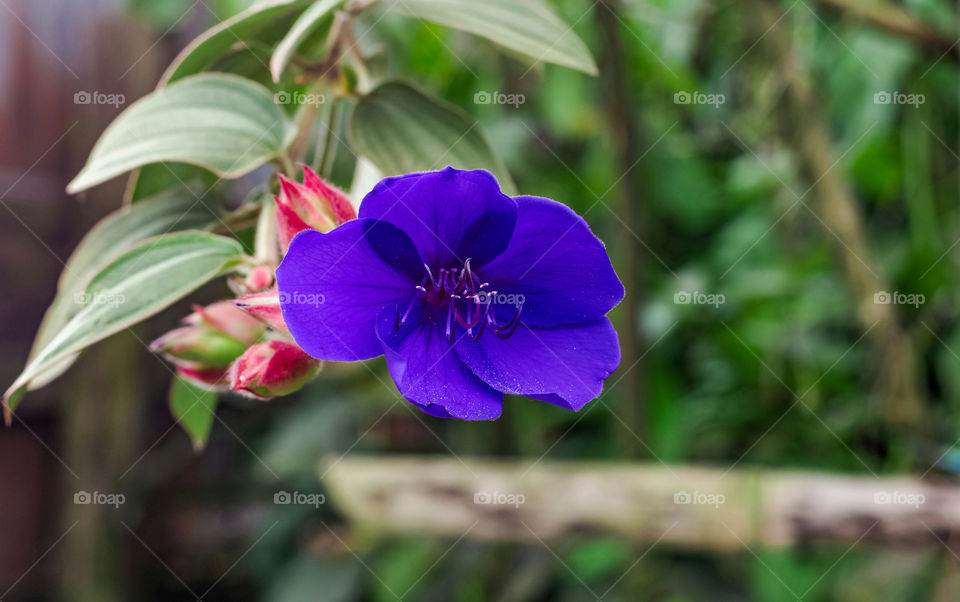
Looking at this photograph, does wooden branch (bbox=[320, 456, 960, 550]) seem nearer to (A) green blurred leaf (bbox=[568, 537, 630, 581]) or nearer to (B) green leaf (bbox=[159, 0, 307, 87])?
(A) green blurred leaf (bbox=[568, 537, 630, 581])

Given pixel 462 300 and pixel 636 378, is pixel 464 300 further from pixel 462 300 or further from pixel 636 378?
pixel 636 378

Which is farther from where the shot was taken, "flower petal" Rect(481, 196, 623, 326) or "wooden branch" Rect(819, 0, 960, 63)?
"wooden branch" Rect(819, 0, 960, 63)

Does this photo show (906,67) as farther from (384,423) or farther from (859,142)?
(384,423)

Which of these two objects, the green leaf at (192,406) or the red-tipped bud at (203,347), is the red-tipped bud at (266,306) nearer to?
the red-tipped bud at (203,347)

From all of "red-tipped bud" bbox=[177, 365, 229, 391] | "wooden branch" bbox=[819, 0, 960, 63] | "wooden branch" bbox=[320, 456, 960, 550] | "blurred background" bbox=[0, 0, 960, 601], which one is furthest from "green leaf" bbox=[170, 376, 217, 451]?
"wooden branch" bbox=[819, 0, 960, 63]

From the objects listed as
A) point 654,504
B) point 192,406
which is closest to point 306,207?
point 192,406

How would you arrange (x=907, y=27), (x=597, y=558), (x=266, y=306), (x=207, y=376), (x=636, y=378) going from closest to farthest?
(x=266, y=306) < (x=207, y=376) < (x=907, y=27) < (x=636, y=378) < (x=597, y=558)

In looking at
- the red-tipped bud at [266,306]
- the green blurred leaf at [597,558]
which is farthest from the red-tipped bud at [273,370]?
the green blurred leaf at [597,558]
